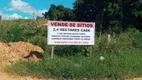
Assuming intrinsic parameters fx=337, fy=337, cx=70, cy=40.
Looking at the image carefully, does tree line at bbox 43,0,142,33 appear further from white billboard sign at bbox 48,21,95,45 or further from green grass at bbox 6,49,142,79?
green grass at bbox 6,49,142,79

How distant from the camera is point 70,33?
13539 mm

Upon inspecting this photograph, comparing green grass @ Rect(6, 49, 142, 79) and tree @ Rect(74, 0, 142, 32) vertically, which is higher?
tree @ Rect(74, 0, 142, 32)

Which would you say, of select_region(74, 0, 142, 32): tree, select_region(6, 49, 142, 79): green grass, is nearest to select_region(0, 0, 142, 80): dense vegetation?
select_region(6, 49, 142, 79): green grass

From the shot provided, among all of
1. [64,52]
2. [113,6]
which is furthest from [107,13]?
[64,52]

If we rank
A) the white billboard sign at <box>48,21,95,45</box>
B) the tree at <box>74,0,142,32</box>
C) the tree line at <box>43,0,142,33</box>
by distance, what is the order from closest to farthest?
1. the white billboard sign at <box>48,21,95,45</box>
2. the tree line at <box>43,0,142,33</box>
3. the tree at <box>74,0,142,32</box>

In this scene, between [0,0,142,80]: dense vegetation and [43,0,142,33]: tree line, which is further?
[43,0,142,33]: tree line

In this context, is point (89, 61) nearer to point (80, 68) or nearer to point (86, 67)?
point (86, 67)

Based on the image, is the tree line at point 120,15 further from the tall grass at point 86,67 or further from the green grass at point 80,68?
the green grass at point 80,68

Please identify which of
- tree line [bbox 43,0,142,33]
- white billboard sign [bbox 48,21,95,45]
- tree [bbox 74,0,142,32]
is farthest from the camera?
tree [bbox 74,0,142,32]

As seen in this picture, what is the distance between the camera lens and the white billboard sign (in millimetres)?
13164

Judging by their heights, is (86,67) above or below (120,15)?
below

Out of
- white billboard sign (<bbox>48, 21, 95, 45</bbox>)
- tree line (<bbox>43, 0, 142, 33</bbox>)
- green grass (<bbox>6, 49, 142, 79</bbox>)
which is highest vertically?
tree line (<bbox>43, 0, 142, 33</bbox>)

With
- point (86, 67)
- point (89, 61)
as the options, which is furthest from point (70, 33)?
point (86, 67)

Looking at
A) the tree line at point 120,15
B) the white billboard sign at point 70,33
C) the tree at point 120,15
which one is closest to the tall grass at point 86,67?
the white billboard sign at point 70,33
